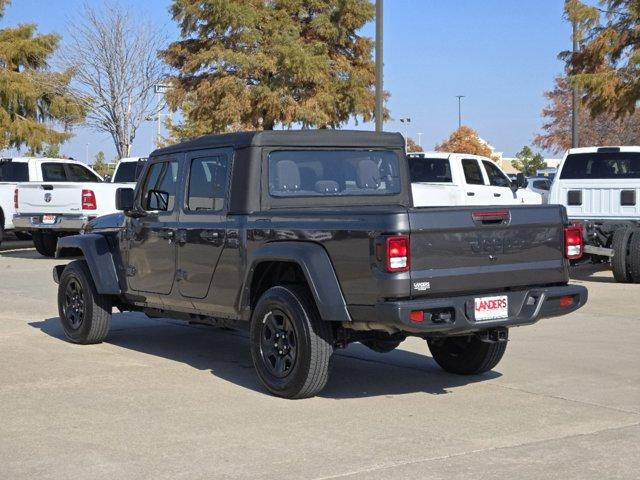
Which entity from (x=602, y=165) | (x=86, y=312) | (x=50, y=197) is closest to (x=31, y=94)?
(x=50, y=197)

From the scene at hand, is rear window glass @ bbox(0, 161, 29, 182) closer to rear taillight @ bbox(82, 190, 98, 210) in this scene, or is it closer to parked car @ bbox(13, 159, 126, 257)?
parked car @ bbox(13, 159, 126, 257)

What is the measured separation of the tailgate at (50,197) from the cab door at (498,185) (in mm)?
8145

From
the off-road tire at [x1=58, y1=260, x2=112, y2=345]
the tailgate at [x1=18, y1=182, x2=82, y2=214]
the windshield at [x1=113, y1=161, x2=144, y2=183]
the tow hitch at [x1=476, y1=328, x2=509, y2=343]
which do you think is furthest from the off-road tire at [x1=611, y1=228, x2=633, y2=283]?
the windshield at [x1=113, y1=161, x2=144, y2=183]

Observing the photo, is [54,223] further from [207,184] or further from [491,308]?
[491,308]

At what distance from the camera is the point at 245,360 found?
9258mm

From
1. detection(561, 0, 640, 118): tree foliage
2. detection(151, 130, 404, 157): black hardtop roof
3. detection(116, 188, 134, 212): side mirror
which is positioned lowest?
detection(116, 188, 134, 212): side mirror

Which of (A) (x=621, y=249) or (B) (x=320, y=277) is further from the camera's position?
(A) (x=621, y=249)

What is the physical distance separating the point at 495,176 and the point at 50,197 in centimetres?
896

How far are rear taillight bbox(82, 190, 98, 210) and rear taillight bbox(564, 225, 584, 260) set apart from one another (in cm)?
1459

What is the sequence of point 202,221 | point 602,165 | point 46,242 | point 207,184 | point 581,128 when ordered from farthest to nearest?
→ point 581,128
point 46,242
point 602,165
point 207,184
point 202,221

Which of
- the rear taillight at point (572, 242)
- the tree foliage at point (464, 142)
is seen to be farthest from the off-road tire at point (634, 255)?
the tree foliage at point (464, 142)

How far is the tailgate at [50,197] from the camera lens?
68.6 feet

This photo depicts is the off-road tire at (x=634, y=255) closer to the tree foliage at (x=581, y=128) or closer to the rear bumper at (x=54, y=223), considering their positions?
the rear bumper at (x=54, y=223)

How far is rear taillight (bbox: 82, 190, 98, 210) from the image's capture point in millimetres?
20828
